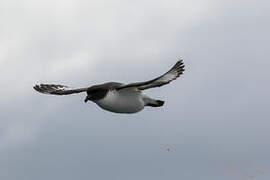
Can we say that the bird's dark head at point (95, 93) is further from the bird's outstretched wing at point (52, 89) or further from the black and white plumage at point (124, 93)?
the bird's outstretched wing at point (52, 89)

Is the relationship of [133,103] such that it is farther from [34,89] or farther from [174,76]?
[34,89]

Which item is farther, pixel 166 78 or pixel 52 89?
pixel 52 89

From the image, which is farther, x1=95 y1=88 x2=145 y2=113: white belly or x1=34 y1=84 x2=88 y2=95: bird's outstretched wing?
x1=34 y1=84 x2=88 y2=95: bird's outstretched wing

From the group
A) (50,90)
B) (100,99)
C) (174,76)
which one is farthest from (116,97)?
(50,90)

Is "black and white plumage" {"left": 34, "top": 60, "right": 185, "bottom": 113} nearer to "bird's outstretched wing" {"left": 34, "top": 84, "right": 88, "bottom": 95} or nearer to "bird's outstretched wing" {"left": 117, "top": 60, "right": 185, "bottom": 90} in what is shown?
"bird's outstretched wing" {"left": 117, "top": 60, "right": 185, "bottom": 90}

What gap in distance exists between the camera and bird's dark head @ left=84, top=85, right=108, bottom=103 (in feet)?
76.0

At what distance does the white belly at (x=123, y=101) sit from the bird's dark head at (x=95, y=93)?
12cm

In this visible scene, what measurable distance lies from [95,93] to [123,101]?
868mm

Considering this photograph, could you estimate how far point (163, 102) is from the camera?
2530cm

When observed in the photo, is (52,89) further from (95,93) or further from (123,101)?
(123,101)

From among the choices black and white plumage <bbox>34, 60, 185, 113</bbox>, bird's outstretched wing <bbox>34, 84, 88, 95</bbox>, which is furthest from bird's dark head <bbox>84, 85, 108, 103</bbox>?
bird's outstretched wing <bbox>34, 84, 88, 95</bbox>

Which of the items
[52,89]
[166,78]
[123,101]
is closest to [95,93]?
[123,101]

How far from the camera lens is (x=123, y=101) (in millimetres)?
23375

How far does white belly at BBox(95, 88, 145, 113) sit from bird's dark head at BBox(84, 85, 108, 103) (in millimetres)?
123
